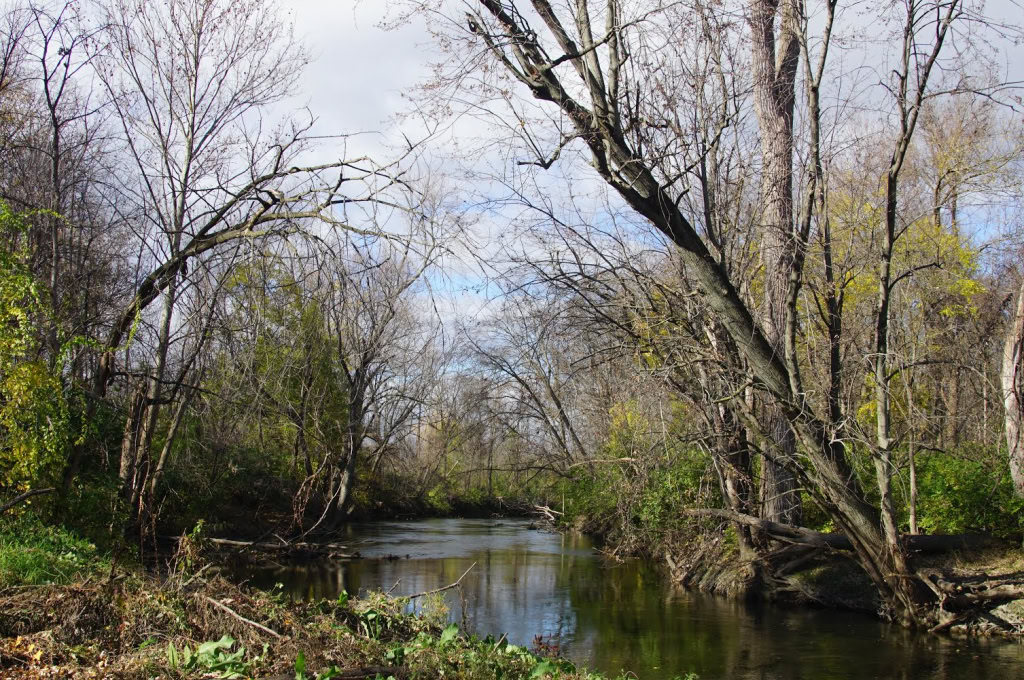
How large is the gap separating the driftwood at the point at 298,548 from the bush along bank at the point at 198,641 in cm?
931

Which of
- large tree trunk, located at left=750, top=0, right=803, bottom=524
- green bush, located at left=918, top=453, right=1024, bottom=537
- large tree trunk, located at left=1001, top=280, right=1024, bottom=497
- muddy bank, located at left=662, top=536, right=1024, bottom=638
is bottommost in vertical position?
muddy bank, located at left=662, top=536, right=1024, bottom=638

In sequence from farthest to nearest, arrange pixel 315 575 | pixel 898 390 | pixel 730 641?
pixel 898 390 → pixel 315 575 → pixel 730 641

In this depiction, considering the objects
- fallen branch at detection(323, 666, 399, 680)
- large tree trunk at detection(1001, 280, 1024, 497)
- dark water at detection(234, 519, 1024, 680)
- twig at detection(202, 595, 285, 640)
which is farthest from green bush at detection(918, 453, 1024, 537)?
twig at detection(202, 595, 285, 640)

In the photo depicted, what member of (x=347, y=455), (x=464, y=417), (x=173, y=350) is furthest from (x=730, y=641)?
(x=464, y=417)

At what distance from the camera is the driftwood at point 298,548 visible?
16.2 metres

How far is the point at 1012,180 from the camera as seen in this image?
13305 mm

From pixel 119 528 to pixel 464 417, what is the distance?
17.8m

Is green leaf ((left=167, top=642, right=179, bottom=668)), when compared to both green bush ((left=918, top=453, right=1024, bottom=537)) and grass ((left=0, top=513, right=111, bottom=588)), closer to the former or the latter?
grass ((left=0, top=513, right=111, bottom=588))

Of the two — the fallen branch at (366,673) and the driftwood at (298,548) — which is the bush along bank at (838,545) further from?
the fallen branch at (366,673)

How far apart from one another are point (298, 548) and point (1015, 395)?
13.8 meters

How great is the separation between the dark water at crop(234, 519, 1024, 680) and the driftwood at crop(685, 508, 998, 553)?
1091 mm

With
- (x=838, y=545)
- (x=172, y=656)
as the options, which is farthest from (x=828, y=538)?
(x=172, y=656)

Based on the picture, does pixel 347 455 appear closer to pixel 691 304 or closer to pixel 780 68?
pixel 691 304

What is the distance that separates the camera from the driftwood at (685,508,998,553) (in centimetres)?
1225
